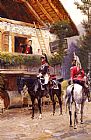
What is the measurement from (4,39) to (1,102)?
4.23 meters

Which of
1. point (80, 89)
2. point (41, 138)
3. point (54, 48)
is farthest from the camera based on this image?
point (54, 48)

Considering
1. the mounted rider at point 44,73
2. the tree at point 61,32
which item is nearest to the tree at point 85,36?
the tree at point 61,32

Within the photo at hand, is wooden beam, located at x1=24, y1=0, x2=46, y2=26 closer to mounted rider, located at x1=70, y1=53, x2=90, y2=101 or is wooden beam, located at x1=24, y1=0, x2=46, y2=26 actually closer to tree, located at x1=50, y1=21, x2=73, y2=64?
tree, located at x1=50, y1=21, x2=73, y2=64

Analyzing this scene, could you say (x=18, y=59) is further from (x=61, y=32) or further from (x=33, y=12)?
(x=61, y=32)

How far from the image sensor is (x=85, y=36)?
46.5 meters

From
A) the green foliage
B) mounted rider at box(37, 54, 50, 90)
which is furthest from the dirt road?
the green foliage

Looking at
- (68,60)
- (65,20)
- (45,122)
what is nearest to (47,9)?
(65,20)

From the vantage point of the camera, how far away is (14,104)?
20.1 metres

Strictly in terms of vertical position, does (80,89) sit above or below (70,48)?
below

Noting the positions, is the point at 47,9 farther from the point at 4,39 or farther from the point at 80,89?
the point at 80,89

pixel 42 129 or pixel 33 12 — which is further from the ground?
pixel 33 12

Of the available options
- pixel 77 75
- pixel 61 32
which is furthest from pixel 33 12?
pixel 77 75

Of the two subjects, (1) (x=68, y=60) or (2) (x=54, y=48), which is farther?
(1) (x=68, y=60)

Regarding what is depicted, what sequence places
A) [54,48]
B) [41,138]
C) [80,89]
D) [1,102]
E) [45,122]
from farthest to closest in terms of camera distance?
[54,48] < [1,102] < [45,122] < [80,89] < [41,138]
